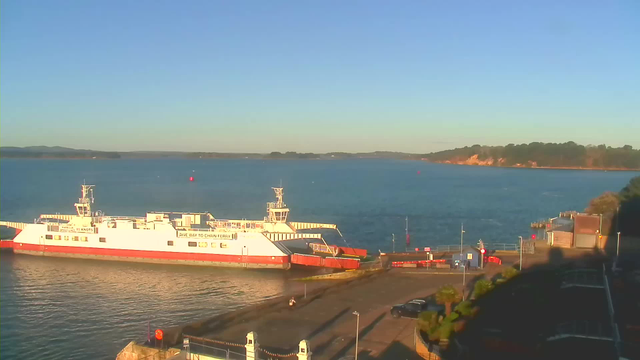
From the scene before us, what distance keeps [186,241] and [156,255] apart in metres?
2.38

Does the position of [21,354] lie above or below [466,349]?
below

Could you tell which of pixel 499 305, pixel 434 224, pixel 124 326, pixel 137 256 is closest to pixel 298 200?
pixel 434 224

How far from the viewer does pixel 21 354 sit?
1986 centimetres

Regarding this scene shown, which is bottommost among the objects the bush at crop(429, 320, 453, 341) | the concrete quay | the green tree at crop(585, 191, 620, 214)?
the concrete quay

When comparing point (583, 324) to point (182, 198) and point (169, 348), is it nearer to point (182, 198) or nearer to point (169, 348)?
point (169, 348)

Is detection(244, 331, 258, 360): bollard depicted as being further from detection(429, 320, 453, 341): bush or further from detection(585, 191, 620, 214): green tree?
detection(585, 191, 620, 214): green tree

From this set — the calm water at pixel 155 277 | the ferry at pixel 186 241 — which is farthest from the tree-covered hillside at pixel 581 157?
the ferry at pixel 186 241

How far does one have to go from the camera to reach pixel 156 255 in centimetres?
3509

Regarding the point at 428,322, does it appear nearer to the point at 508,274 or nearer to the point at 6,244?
the point at 508,274

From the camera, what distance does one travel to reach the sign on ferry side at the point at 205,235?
34.0 meters

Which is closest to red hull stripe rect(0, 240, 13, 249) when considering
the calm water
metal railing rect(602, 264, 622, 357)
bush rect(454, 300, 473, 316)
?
the calm water

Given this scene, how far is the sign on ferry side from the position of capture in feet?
111

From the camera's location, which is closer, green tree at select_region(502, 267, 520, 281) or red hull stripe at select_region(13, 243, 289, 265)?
green tree at select_region(502, 267, 520, 281)

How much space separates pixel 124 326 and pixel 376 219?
36.2m
